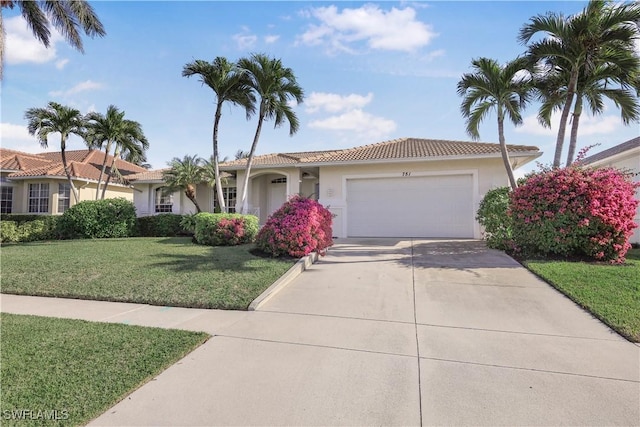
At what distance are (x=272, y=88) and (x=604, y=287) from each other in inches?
445

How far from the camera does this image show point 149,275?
7602mm

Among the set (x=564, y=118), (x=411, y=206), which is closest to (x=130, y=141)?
(x=411, y=206)

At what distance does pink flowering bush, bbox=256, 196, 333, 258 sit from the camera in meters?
8.88

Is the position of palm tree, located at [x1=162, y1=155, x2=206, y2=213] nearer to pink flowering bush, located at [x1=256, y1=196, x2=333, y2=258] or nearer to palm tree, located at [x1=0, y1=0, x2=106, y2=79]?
palm tree, located at [x1=0, y1=0, x2=106, y2=79]

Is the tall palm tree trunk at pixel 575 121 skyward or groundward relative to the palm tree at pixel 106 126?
groundward

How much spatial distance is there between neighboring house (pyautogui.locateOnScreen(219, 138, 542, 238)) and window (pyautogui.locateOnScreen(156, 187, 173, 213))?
27.2 ft

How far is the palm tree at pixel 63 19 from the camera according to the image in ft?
39.5

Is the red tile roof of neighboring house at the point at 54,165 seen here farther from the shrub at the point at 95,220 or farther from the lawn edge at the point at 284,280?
the lawn edge at the point at 284,280

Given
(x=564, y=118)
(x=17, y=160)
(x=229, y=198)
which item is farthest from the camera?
(x=17, y=160)

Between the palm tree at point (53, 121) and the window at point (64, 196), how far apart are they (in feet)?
10.1

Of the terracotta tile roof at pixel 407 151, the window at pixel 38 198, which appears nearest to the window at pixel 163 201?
the terracotta tile roof at pixel 407 151

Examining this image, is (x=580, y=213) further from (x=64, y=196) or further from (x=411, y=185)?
(x=64, y=196)

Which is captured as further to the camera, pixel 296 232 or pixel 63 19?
pixel 63 19

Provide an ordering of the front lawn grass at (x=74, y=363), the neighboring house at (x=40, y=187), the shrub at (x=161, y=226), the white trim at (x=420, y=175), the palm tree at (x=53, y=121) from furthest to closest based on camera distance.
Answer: the neighboring house at (x=40, y=187) → the palm tree at (x=53, y=121) → the shrub at (x=161, y=226) → the white trim at (x=420, y=175) → the front lawn grass at (x=74, y=363)
